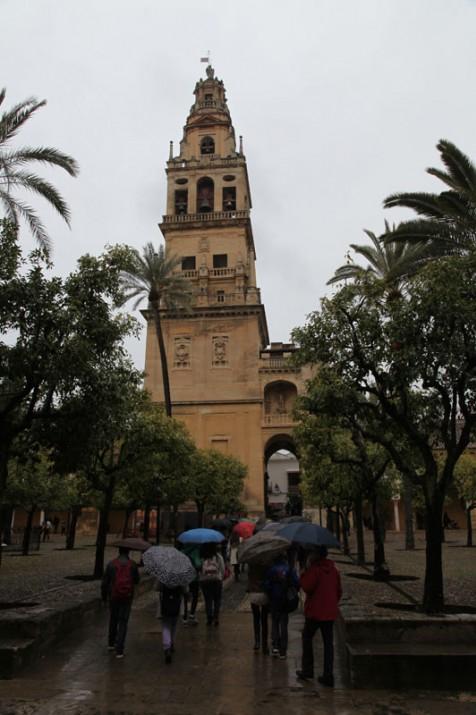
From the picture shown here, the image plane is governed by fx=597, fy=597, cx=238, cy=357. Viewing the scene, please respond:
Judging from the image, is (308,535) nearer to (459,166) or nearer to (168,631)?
(168,631)

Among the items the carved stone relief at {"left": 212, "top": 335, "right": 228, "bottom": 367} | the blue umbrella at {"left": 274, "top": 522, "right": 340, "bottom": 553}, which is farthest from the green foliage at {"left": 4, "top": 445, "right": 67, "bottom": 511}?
the blue umbrella at {"left": 274, "top": 522, "right": 340, "bottom": 553}

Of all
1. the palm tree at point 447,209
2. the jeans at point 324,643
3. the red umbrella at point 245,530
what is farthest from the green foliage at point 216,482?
the jeans at point 324,643

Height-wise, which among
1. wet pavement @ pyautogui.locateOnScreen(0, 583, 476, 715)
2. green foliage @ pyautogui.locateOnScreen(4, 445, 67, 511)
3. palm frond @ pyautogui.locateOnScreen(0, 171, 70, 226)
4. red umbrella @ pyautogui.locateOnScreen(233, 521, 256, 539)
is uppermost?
palm frond @ pyautogui.locateOnScreen(0, 171, 70, 226)

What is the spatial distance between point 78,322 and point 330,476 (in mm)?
14449

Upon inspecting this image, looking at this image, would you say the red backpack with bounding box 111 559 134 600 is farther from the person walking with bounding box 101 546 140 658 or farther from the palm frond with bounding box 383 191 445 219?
the palm frond with bounding box 383 191 445 219

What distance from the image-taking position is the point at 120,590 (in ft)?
25.8

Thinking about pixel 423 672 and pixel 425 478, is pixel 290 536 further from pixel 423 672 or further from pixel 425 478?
pixel 425 478

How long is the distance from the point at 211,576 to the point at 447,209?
33.6 ft

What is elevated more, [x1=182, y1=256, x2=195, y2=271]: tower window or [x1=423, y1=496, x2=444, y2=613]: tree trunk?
[x1=182, y1=256, x2=195, y2=271]: tower window

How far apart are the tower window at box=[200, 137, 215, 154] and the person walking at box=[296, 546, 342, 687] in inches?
2040

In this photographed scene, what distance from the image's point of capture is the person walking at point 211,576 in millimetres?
9688

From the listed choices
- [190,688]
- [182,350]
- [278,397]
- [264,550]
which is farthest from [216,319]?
[190,688]

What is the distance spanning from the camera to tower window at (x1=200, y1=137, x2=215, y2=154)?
54156 millimetres

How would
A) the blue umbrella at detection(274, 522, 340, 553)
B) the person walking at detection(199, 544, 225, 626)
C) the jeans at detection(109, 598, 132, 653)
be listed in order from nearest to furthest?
1. the blue umbrella at detection(274, 522, 340, 553)
2. the jeans at detection(109, 598, 132, 653)
3. the person walking at detection(199, 544, 225, 626)
